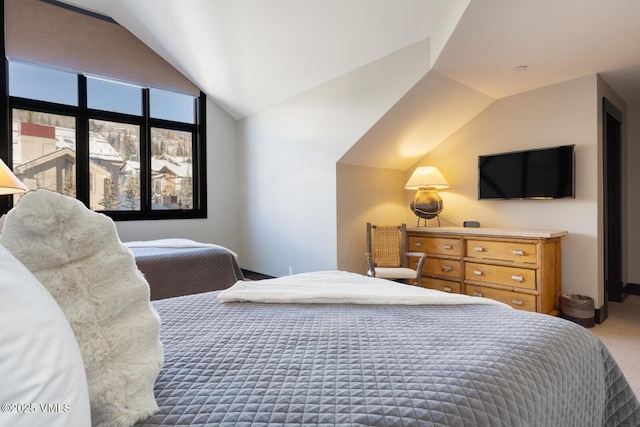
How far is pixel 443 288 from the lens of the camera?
3420mm

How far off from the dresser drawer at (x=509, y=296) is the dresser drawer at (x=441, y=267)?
7.5 inches

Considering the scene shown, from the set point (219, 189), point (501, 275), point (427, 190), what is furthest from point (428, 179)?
point (219, 189)

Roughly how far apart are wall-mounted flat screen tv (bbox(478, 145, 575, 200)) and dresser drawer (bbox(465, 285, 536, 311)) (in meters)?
0.99

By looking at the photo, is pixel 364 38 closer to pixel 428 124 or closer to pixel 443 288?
pixel 428 124

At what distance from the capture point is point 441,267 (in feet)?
11.3

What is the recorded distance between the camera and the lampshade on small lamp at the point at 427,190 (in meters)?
3.66

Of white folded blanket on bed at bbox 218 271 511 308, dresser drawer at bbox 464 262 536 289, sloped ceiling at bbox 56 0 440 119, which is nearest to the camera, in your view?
white folded blanket on bed at bbox 218 271 511 308

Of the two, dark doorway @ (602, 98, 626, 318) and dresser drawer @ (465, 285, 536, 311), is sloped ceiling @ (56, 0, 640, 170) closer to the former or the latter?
dark doorway @ (602, 98, 626, 318)

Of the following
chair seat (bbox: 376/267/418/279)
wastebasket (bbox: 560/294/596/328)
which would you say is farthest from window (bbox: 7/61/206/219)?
wastebasket (bbox: 560/294/596/328)

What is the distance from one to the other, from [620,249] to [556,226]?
1.14m

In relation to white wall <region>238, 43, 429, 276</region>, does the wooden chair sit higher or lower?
lower

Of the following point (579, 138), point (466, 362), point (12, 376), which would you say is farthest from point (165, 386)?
point (579, 138)

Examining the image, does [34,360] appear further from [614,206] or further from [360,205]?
[614,206]

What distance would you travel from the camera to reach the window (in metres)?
3.67
